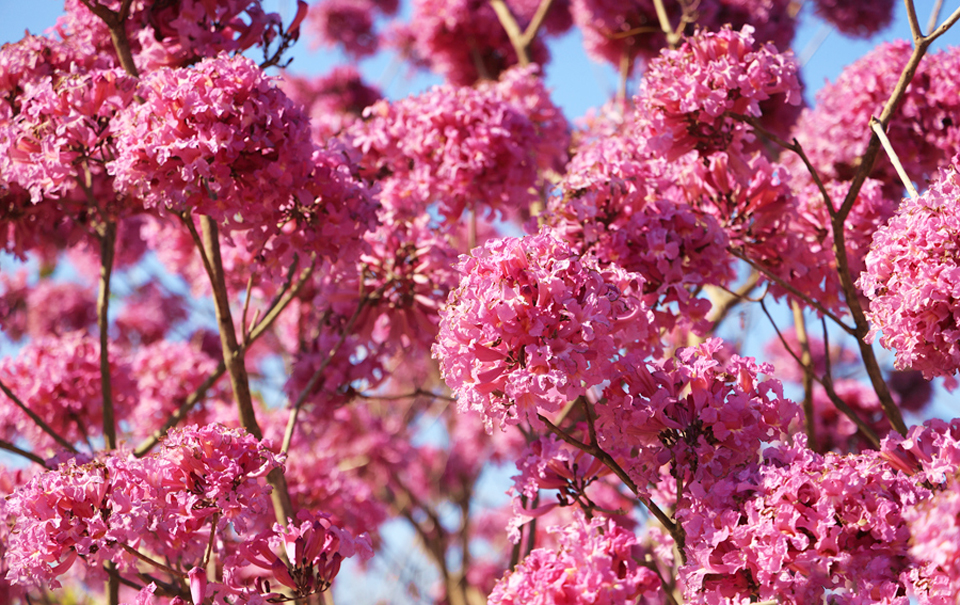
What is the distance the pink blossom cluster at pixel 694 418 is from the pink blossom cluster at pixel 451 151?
2142 millimetres

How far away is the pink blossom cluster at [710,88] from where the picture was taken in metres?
3.12

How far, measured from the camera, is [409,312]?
14.1ft

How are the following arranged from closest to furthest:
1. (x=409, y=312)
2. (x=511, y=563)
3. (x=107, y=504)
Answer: (x=107, y=504)
(x=511, y=563)
(x=409, y=312)

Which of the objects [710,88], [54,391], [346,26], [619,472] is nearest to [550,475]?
[619,472]

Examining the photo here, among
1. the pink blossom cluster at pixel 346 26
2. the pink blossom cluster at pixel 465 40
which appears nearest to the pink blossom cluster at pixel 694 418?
the pink blossom cluster at pixel 465 40

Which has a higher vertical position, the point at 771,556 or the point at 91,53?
the point at 91,53

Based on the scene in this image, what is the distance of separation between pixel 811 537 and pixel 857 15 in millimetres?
6325

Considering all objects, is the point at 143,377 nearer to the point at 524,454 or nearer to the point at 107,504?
the point at 107,504

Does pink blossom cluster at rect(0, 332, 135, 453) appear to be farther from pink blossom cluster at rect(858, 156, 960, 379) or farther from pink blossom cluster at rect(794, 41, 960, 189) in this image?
pink blossom cluster at rect(794, 41, 960, 189)

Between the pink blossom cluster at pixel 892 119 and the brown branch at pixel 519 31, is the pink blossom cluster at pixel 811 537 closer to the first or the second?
the pink blossom cluster at pixel 892 119

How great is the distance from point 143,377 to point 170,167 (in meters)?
2.78

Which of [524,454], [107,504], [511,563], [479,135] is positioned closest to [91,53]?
[479,135]

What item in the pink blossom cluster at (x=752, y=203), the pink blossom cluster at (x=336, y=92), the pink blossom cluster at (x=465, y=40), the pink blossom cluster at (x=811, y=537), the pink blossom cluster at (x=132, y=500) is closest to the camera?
the pink blossom cluster at (x=811, y=537)

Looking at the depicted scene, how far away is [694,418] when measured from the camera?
2529 millimetres
